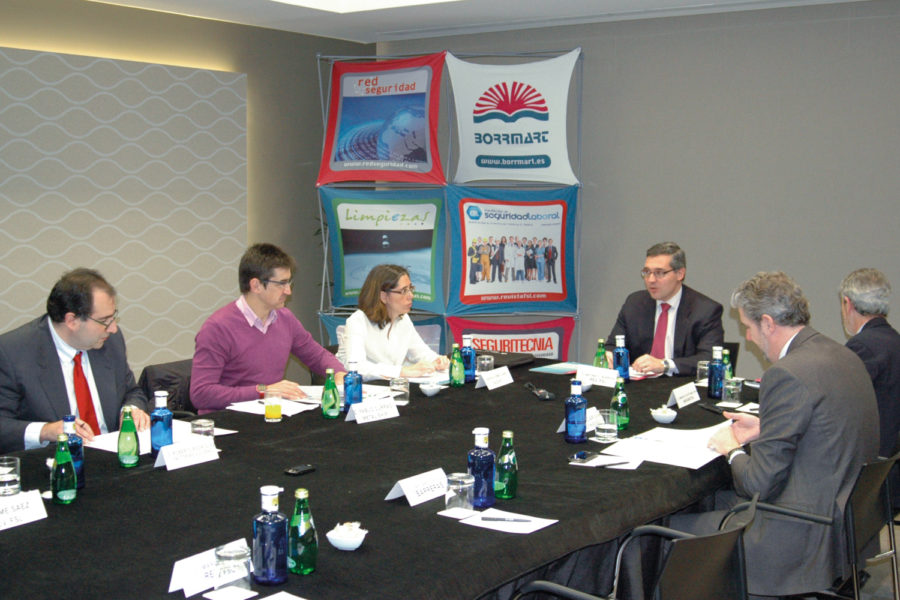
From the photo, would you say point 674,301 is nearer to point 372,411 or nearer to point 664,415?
point 664,415

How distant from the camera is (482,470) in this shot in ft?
7.61

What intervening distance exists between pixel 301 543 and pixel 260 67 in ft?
18.1

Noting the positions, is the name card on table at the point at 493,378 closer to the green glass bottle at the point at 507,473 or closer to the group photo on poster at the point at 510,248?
the green glass bottle at the point at 507,473

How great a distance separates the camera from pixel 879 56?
17.5ft

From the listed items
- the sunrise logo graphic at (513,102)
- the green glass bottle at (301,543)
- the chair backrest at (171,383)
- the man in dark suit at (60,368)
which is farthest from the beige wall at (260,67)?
the green glass bottle at (301,543)

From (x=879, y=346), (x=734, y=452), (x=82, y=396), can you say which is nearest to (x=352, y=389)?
(x=82, y=396)

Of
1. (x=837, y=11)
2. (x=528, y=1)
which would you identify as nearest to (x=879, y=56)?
(x=837, y=11)

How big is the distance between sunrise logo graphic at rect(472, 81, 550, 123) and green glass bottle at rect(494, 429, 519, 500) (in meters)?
3.95

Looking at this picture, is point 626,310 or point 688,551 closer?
point 688,551

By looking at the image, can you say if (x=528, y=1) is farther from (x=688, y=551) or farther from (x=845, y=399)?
(x=688, y=551)

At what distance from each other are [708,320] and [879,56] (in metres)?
2.17

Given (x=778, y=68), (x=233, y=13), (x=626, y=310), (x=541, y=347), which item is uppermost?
(x=233, y=13)

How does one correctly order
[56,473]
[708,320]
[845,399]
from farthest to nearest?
1. [708,320]
2. [845,399]
3. [56,473]

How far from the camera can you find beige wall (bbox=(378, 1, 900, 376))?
5.39 metres
